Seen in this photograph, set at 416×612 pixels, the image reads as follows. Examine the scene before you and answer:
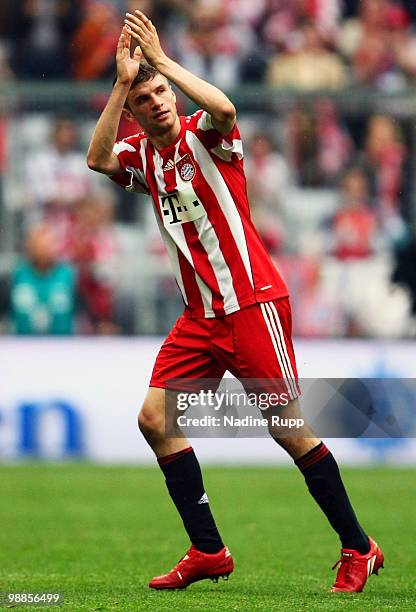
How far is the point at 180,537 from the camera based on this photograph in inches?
335

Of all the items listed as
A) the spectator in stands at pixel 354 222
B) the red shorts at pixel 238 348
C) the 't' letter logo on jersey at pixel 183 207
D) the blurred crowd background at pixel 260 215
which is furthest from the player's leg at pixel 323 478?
the spectator in stands at pixel 354 222

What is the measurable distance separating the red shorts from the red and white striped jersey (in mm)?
61

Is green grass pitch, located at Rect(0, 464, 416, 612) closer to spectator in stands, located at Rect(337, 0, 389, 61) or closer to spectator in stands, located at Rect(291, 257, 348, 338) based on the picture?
spectator in stands, located at Rect(291, 257, 348, 338)

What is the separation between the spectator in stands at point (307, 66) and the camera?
568 inches

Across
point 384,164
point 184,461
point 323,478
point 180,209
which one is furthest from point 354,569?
point 384,164

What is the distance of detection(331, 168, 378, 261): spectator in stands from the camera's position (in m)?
13.2

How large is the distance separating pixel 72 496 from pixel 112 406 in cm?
240

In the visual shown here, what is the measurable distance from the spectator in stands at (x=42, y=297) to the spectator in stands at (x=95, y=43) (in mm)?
2925

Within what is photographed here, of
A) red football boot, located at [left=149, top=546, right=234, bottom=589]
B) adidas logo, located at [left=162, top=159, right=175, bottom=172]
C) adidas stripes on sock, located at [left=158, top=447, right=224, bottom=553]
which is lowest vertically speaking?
red football boot, located at [left=149, top=546, right=234, bottom=589]

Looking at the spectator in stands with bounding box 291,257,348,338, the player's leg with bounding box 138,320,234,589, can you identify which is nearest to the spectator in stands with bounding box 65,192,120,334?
the spectator in stands with bounding box 291,257,348,338

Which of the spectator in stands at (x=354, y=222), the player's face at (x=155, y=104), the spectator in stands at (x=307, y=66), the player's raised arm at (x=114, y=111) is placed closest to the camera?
the player's raised arm at (x=114, y=111)

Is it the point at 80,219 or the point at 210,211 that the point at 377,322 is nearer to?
the point at 80,219

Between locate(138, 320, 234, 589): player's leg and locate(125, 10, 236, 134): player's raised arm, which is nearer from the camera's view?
locate(125, 10, 236, 134): player's raised arm

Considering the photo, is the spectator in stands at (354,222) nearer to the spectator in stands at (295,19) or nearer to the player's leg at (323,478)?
the spectator in stands at (295,19)
